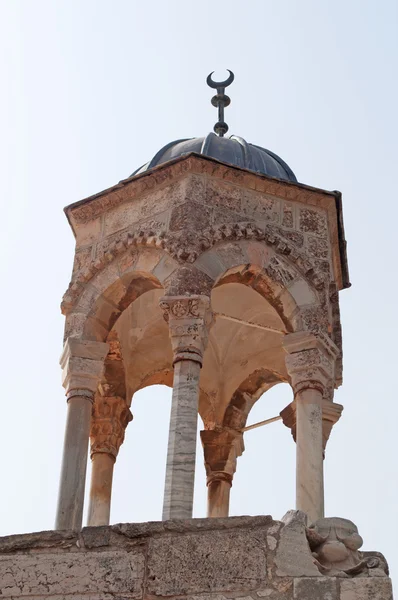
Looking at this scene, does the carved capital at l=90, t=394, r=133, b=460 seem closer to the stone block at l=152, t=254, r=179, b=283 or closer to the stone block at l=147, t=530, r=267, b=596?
the stone block at l=152, t=254, r=179, b=283

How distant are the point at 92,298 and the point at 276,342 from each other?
2984mm

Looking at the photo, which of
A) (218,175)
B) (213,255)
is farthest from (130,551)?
(218,175)

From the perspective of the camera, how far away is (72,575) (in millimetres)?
7934

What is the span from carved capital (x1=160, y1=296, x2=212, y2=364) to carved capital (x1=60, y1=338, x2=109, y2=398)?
100cm

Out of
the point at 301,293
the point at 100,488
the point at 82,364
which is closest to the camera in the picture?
the point at 82,364

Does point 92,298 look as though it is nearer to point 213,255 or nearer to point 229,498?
point 213,255

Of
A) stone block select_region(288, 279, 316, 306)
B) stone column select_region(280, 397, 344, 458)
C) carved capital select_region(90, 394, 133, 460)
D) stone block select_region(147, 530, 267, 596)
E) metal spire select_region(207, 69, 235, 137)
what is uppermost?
metal spire select_region(207, 69, 235, 137)

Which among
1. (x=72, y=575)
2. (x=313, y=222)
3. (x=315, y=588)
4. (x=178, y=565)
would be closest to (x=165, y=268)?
(x=313, y=222)

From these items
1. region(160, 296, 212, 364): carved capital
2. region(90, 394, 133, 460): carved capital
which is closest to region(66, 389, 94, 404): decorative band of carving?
region(160, 296, 212, 364): carved capital

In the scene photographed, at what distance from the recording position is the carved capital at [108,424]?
46.9 ft

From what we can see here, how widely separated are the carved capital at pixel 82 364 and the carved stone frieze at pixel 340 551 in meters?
5.34

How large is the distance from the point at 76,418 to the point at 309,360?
8.06ft

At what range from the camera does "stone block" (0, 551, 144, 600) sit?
781cm

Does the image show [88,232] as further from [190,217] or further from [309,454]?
[309,454]
